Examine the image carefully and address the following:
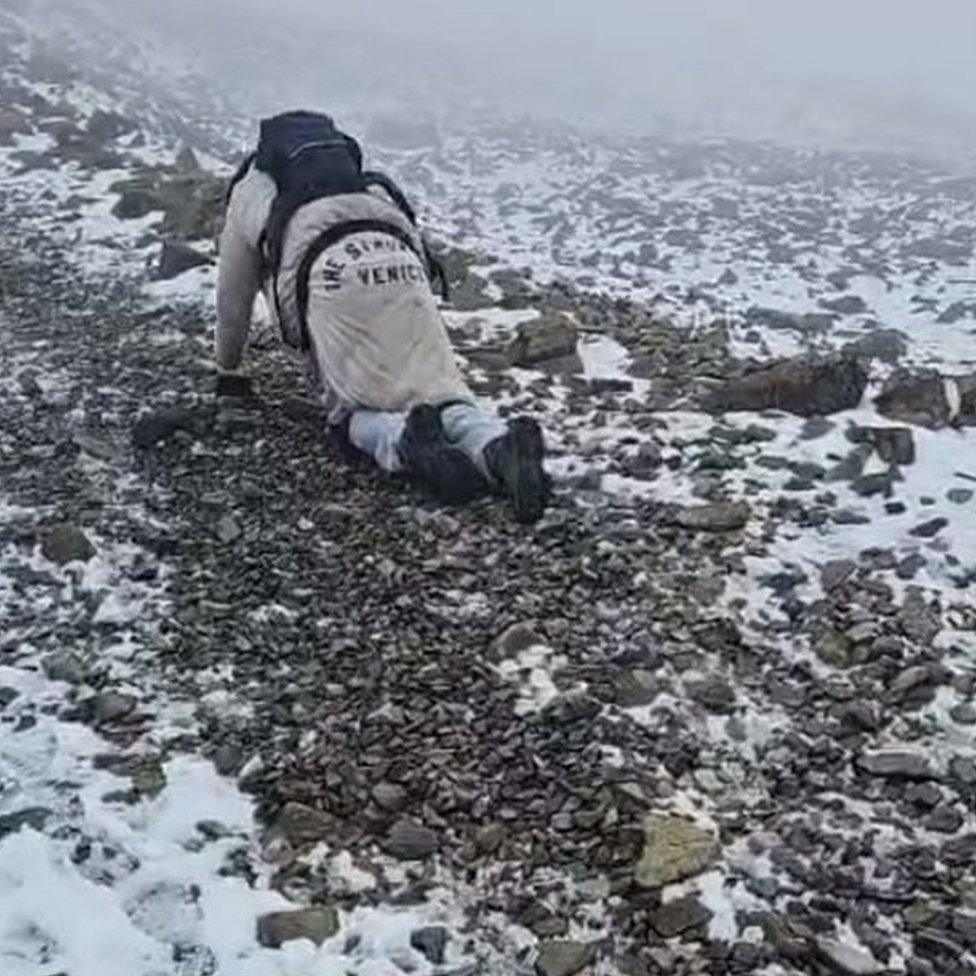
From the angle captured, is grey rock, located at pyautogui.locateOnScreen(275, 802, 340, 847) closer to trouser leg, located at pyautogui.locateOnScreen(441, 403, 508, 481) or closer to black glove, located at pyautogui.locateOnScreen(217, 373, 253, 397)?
trouser leg, located at pyautogui.locateOnScreen(441, 403, 508, 481)

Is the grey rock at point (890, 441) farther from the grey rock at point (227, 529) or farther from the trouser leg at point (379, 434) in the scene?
the grey rock at point (227, 529)

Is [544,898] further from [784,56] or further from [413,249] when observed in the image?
[784,56]

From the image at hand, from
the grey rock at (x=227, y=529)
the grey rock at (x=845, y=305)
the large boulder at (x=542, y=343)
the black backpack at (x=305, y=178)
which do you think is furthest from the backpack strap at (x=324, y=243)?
the grey rock at (x=845, y=305)

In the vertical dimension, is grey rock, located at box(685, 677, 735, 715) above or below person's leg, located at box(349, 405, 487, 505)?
below

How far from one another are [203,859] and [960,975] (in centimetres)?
237

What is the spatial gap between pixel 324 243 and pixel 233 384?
1387 mm

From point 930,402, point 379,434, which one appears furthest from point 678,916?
point 930,402

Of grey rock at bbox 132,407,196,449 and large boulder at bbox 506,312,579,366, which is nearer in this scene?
grey rock at bbox 132,407,196,449

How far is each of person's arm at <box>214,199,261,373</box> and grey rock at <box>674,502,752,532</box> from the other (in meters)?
2.82

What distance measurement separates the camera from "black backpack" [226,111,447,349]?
758 cm

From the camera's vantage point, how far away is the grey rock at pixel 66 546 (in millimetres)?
6676

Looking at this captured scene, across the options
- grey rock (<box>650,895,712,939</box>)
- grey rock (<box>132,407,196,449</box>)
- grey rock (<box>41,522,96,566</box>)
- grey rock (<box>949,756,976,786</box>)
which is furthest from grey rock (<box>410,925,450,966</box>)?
grey rock (<box>132,407,196,449</box>)

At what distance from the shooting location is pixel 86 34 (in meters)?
31.7

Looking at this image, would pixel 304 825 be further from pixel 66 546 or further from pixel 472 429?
pixel 472 429
